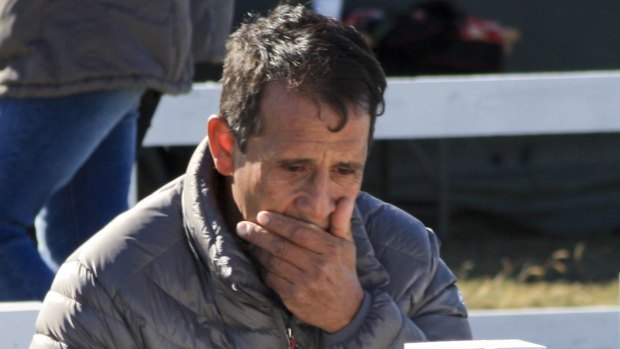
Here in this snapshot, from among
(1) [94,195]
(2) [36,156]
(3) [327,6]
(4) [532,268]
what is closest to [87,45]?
(2) [36,156]

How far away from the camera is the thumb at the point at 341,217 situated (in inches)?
83.7

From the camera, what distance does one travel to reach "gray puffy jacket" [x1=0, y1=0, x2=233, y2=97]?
2.93m

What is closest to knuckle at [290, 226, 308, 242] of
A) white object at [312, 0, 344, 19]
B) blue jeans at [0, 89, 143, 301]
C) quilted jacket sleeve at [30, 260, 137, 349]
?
quilted jacket sleeve at [30, 260, 137, 349]

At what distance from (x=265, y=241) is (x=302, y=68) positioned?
272 millimetres

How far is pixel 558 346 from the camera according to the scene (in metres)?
4.17

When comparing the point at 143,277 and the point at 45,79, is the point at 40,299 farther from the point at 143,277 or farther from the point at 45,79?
the point at 143,277

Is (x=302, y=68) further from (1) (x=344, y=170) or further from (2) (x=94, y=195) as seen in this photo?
(2) (x=94, y=195)

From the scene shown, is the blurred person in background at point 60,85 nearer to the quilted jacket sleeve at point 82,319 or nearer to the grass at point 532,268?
the quilted jacket sleeve at point 82,319

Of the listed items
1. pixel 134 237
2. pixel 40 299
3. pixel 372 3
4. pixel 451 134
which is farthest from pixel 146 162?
pixel 134 237

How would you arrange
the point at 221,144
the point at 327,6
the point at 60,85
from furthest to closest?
the point at 327,6 < the point at 60,85 < the point at 221,144

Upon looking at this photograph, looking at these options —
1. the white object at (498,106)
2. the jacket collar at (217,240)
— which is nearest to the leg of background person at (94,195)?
the white object at (498,106)

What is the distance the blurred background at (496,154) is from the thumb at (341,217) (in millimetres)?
4894

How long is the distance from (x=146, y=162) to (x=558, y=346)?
11.8 ft

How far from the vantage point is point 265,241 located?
2109 mm
